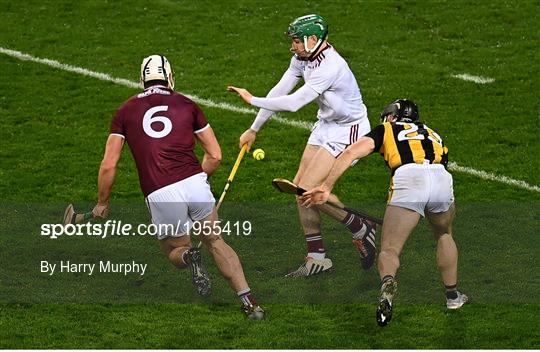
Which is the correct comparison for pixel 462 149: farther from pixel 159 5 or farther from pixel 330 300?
pixel 159 5

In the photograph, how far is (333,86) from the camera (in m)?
14.9

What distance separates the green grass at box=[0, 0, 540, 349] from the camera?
1345cm

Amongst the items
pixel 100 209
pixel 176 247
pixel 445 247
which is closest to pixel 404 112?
pixel 445 247

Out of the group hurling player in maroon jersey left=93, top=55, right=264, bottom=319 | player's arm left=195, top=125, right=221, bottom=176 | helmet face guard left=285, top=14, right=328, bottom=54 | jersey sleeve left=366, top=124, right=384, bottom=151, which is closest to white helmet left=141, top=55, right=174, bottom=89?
hurling player in maroon jersey left=93, top=55, right=264, bottom=319

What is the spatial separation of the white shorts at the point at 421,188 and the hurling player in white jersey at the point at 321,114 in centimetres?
159

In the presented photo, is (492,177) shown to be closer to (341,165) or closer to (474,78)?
(474,78)

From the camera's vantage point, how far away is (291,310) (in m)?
13.9

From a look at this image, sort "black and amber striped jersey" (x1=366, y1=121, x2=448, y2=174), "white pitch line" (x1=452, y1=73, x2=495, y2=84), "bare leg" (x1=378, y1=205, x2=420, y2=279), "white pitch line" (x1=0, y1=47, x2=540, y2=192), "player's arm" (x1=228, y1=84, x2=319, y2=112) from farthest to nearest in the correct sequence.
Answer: "white pitch line" (x1=452, y1=73, x2=495, y2=84)
"white pitch line" (x1=0, y1=47, x2=540, y2=192)
"player's arm" (x1=228, y1=84, x2=319, y2=112)
"black and amber striped jersey" (x1=366, y1=121, x2=448, y2=174)
"bare leg" (x1=378, y1=205, x2=420, y2=279)

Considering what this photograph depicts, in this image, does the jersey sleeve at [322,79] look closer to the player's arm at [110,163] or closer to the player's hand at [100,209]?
the player's arm at [110,163]

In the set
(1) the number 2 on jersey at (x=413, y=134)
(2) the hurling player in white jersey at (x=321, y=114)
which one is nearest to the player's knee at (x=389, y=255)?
(1) the number 2 on jersey at (x=413, y=134)

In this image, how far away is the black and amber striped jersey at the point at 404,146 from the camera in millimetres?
13523

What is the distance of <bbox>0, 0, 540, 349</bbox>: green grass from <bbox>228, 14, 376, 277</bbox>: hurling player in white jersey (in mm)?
335

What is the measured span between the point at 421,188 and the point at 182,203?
7.25 feet

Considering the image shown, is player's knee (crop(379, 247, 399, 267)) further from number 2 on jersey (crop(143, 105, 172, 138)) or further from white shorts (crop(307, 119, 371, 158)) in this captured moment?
number 2 on jersey (crop(143, 105, 172, 138))
